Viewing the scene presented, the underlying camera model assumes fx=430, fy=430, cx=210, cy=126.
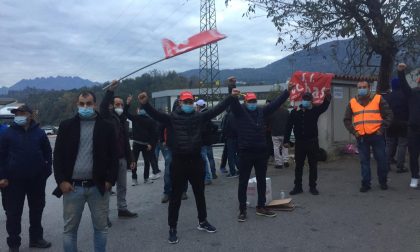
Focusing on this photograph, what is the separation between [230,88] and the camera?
21.8ft

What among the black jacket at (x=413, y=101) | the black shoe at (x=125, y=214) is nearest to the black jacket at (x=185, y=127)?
the black shoe at (x=125, y=214)

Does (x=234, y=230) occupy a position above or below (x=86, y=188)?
below

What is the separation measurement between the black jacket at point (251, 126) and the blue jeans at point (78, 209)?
2.57 metres

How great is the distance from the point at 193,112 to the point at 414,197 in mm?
4136

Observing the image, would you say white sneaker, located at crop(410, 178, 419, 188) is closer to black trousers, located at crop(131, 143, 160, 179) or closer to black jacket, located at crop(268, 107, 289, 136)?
black jacket, located at crop(268, 107, 289, 136)

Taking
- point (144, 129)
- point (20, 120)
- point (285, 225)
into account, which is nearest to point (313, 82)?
point (144, 129)

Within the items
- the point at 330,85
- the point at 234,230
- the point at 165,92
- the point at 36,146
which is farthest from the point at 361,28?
the point at 165,92

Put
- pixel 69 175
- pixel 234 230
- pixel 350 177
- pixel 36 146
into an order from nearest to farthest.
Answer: pixel 69 175 < pixel 36 146 < pixel 234 230 < pixel 350 177

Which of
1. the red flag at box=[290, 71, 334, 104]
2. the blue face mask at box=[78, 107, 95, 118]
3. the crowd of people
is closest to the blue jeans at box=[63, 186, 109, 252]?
the crowd of people

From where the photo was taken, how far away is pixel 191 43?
19.3 ft

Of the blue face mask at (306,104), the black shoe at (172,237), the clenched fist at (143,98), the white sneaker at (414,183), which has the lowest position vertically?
the black shoe at (172,237)

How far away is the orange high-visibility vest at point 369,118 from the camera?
7.63m

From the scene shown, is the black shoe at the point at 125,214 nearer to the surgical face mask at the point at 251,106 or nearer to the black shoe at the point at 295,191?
the surgical face mask at the point at 251,106

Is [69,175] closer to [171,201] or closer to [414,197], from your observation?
[171,201]
